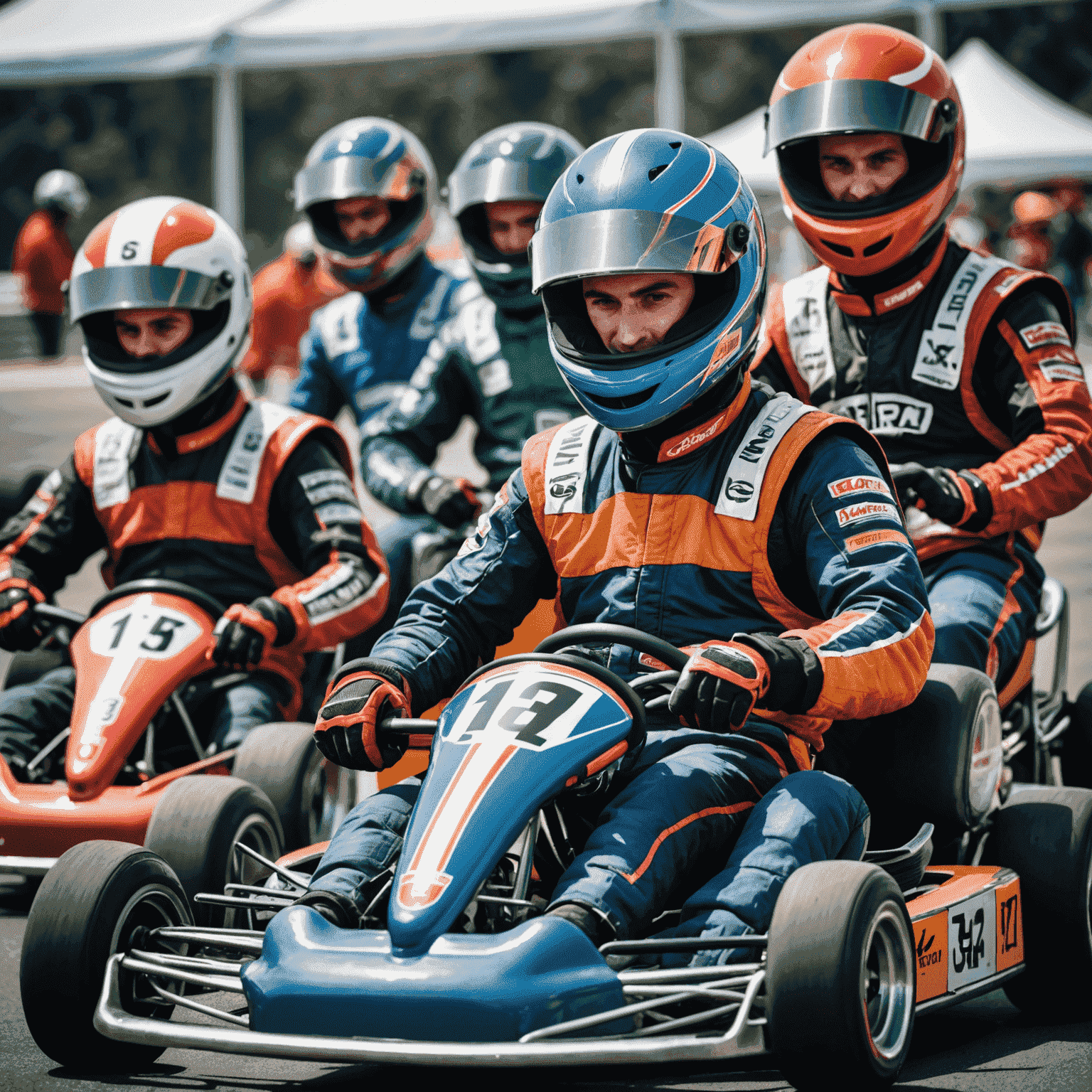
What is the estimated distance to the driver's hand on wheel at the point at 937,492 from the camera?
177 inches

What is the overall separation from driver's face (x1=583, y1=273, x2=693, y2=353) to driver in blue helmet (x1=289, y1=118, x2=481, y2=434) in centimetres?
321

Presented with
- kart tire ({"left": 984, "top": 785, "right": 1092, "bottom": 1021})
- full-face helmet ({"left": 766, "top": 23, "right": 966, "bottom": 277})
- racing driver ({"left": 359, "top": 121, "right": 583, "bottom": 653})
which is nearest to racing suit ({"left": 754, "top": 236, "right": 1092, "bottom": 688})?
full-face helmet ({"left": 766, "top": 23, "right": 966, "bottom": 277})

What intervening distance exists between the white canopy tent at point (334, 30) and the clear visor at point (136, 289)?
11986 mm

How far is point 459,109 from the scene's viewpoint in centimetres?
2770

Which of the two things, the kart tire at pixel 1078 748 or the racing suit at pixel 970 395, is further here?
the kart tire at pixel 1078 748

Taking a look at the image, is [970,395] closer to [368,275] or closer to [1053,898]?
[1053,898]

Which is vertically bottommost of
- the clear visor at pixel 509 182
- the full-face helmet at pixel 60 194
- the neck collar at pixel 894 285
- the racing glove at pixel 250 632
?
the racing glove at pixel 250 632

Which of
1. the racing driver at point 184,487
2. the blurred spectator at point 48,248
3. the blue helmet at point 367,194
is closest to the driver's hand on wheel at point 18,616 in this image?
the racing driver at point 184,487

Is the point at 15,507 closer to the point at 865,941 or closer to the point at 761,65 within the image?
the point at 865,941

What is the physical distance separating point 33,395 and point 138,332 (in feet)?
39.5

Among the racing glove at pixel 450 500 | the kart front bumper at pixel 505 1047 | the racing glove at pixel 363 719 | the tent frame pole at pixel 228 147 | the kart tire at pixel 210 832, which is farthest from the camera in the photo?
the tent frame pole at pixel 228 147

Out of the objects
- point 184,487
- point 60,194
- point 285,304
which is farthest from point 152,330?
point 60,194

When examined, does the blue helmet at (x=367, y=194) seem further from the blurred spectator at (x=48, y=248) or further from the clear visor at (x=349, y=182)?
the blurred spectator at (x=48, y=248)

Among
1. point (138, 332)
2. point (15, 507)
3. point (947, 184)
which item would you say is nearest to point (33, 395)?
point (15, 507)
